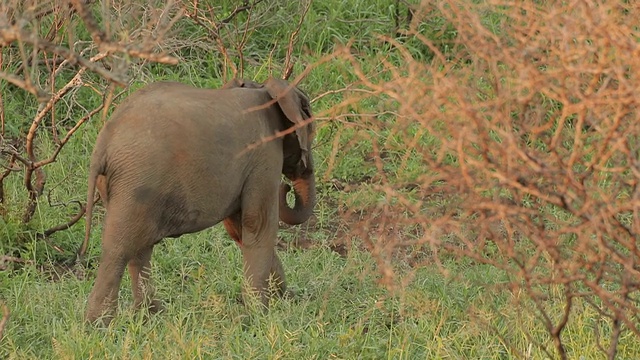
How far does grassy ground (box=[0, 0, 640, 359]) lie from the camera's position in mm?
5234

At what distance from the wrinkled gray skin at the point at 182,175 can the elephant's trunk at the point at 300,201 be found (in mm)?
334

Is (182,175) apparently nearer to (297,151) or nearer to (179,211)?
(179,211)

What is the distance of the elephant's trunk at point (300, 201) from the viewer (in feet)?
20.9

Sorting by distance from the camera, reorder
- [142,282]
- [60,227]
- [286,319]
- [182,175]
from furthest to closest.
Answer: [60,227] < [142,282] < [286,319] < [182,175]

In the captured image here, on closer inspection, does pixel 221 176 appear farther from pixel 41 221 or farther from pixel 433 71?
pixel 433 71

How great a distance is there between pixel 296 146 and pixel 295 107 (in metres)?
0.23

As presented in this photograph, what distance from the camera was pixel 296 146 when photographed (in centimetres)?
613

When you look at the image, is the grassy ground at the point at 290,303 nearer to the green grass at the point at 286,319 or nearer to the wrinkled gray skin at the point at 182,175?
the green grass at the point at 286,319

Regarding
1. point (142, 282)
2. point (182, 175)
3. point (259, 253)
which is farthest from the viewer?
point (259, 253)

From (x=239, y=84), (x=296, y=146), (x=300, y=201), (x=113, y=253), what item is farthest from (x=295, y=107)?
(x=113, y=253)

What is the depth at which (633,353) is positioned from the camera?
17.5 ft

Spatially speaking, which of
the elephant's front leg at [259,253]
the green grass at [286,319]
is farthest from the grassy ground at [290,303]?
the elephant's front leg at [259,253]

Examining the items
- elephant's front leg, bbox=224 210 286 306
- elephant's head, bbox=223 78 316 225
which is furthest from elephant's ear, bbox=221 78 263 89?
elephant's front leg, bbox=224 210 286 306

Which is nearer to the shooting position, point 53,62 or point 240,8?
point 53,62
